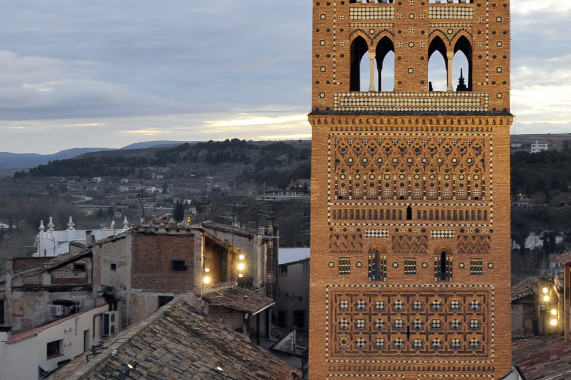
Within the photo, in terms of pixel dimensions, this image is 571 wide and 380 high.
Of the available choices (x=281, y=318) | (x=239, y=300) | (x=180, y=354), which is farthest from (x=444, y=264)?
(x=281, y=318)

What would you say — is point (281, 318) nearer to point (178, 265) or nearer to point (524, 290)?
point (524, 290)

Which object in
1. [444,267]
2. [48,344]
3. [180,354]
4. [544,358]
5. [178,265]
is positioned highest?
[444,267]

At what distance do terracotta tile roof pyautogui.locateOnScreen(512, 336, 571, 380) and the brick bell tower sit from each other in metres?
0.94

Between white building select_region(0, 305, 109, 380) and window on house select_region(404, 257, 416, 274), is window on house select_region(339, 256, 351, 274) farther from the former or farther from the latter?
white building select_region(0, 305, 109, 380)

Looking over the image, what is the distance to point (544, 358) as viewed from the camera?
23.5 metres

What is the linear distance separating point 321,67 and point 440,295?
5714 millimetres

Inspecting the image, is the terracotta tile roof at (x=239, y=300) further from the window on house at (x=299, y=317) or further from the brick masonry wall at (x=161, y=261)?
the window on house at (x=299, y=317)

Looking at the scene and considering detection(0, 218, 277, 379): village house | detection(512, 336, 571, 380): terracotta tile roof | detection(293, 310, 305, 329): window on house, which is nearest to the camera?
detection(512, 336, 571, 380): terracotta tile roof

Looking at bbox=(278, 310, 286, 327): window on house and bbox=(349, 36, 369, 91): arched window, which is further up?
bbox=(349, 36, 369, 91): arched window

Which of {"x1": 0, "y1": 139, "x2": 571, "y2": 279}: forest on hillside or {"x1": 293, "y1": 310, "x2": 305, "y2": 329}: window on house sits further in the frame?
{"x1": 0, "y1": 139, "x2": 571, "y2": 279}: forest on hillside

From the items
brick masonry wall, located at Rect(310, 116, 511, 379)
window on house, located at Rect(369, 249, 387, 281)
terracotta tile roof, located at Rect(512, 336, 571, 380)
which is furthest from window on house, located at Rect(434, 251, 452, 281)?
terracotta tile roof, located at Rect(512, 336, 571, 380)

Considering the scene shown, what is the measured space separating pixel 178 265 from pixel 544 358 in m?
11.8

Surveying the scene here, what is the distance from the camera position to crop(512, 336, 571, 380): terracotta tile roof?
20636mm

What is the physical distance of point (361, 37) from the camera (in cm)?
2394
